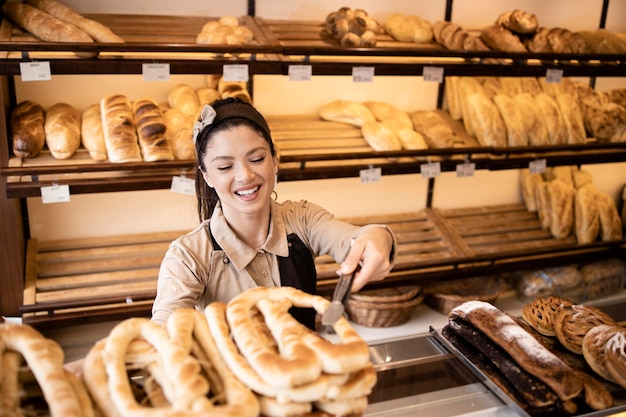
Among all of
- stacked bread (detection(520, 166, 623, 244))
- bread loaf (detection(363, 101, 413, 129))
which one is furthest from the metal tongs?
stacked bread (detection(520, 166, 623, 244))

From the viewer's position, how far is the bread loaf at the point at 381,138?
3.13m

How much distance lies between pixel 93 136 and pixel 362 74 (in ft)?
4.32

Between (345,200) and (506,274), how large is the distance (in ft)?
4.05

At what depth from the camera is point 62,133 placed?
262 centimetres

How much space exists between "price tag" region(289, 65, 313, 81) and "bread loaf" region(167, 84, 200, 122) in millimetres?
516

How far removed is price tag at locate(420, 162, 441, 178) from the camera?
126 inches

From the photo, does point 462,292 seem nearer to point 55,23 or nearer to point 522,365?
point 522,365

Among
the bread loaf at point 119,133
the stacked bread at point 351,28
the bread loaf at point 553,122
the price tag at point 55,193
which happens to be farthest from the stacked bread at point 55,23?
the bread loaf at point 553,122

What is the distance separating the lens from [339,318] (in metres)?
1.02

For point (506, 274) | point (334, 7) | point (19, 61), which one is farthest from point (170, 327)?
point (506, 274)

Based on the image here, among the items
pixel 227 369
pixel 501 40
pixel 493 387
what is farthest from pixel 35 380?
pixel 501 40

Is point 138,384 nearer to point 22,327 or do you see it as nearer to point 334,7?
point 22,327

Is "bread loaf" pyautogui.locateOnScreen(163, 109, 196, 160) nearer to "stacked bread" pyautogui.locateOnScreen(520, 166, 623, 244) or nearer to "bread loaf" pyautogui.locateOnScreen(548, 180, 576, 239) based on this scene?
"stacked bread" pyautogui.locateOnScreen(520, 166, 623, 244)

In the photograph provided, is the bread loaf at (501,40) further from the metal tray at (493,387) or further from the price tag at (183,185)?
the metal tray at (493,387)
